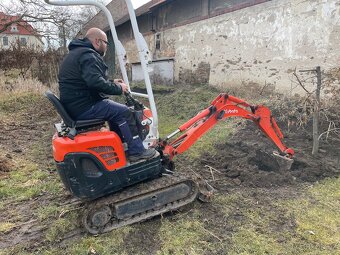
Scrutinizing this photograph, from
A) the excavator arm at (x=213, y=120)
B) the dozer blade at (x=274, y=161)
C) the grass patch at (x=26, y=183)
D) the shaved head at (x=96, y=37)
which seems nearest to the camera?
the shaved head at (x=96, y=37)

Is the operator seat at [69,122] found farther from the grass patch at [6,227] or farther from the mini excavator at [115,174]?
the grass patch at [6,227]

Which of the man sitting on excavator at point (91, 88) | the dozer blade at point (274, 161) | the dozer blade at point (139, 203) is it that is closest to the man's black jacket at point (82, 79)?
the man sitting on excavator at point (91, 88)

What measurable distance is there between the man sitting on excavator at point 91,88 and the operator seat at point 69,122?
7 centimetres

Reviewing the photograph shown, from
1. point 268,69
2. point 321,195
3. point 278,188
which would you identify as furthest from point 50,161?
point 268,69

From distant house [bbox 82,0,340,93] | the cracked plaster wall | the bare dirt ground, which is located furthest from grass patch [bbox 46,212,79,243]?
the cracked plaster wall

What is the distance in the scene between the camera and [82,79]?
366 centimetres

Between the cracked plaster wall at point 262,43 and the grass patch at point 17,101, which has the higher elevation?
the cracked plaster wall at point 262,43

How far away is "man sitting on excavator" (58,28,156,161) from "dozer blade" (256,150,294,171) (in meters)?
2.65

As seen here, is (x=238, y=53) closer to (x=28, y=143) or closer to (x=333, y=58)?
(x=333, y=58)

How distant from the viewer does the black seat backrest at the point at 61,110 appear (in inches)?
139

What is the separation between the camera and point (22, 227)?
4047mm

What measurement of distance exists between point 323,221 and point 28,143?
6.65 m

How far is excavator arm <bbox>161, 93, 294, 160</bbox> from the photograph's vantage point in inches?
179

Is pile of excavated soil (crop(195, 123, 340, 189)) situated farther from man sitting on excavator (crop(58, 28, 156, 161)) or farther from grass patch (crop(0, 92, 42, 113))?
grass patch (crop(0, 92, 42, 113))
